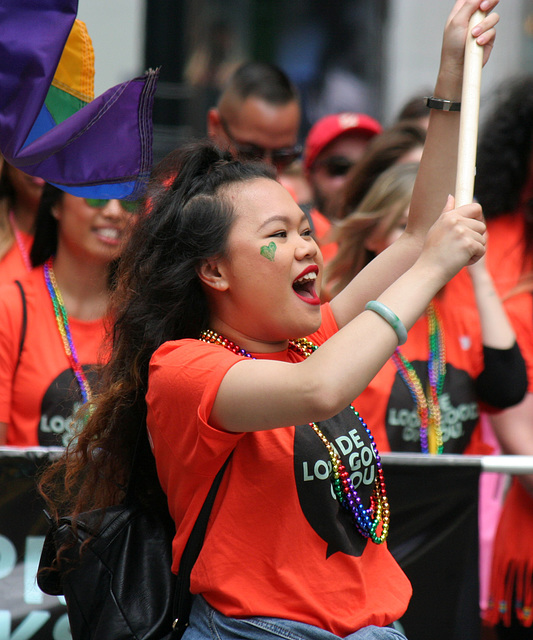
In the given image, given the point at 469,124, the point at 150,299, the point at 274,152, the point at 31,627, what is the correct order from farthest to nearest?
the point at 274,152 < the point at 31,627 < the point at 150,299 < the point at 469,124

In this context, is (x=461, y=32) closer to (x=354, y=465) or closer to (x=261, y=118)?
(x=354, y=465)

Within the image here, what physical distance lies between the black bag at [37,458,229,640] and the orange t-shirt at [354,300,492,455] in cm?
108

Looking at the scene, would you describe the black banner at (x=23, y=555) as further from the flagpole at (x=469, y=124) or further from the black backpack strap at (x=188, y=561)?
the flagpole at (x=469, y=124)

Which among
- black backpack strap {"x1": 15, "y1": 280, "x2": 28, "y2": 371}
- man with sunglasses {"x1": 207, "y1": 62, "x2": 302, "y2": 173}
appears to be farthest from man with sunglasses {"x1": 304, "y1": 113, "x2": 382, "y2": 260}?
black backpack strap {"x1": 15, "y1": 280, "x2": 28, "y2": 371}

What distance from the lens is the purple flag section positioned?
2057mm

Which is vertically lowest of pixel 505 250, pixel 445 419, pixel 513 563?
pixel 513 563

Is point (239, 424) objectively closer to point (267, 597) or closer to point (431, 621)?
point (267, 597)

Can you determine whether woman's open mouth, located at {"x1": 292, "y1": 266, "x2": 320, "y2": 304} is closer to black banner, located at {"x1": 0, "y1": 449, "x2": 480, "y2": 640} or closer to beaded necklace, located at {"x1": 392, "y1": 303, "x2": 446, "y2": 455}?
black banner, located at {"x1": 0, "y1": 449, "x2": 480, "y2": 640}

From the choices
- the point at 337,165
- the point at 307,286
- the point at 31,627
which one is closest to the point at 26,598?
the point at 31,627

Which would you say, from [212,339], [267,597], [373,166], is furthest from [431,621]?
[373,166]

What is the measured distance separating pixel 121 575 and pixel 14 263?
2037 millimetres

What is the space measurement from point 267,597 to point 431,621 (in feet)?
3.19

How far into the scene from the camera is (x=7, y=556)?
8.73 feet

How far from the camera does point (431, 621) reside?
8.85 ft
